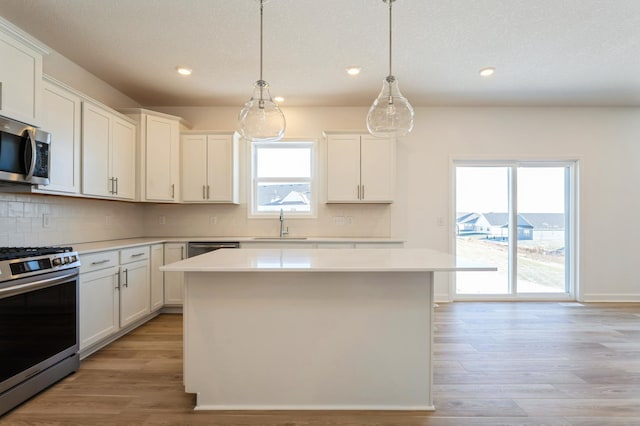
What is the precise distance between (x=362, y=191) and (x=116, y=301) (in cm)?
292

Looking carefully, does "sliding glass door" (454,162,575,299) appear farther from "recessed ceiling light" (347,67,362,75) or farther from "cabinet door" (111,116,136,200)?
"cabinet door" (111,116,136,200)

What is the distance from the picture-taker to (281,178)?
15.1 feet

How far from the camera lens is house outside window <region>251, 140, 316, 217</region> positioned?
461cm

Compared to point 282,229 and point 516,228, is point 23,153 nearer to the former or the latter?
point 282,229

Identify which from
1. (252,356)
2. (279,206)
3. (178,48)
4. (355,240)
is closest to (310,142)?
(279,206)

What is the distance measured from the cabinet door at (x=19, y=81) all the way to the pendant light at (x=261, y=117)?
1.52 m

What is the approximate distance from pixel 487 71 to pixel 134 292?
4.28m

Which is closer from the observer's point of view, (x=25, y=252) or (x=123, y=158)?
(x=25, y=252)

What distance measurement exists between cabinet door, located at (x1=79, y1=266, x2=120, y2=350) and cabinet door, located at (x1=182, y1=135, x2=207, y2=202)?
1447 millimetres

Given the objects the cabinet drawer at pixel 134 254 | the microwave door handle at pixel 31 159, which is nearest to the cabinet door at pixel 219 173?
the cabinet drawer at pixel 134 254

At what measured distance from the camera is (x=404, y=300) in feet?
6.64

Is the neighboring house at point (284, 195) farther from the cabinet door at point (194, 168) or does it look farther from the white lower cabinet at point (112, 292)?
the white lower cabinet at point (112, 292)

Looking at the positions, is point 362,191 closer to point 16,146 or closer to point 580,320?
point 580,320

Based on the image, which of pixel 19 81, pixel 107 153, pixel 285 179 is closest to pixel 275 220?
pixel 285 179
